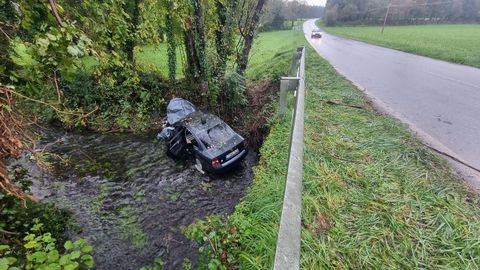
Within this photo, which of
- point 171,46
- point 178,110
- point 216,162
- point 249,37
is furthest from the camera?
point 171,46

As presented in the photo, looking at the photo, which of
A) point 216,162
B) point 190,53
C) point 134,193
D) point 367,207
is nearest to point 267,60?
point 190,53

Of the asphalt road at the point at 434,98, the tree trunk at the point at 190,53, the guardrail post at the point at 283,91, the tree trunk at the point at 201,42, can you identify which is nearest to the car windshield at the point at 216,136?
the guardrail post at the point at 283,91

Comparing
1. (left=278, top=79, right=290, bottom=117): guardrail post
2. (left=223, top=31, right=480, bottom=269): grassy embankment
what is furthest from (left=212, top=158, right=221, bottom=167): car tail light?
(left=278, top=79, right=290, bottom=117): guardrail post

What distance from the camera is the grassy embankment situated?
8.07 feet

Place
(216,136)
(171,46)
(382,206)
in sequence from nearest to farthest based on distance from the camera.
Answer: (382,206) → (216,136) → (171,46)

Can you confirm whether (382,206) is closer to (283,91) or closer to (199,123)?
(283,91)

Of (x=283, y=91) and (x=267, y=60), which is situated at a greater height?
(x=283, y=91)

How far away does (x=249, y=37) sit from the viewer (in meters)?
10.8

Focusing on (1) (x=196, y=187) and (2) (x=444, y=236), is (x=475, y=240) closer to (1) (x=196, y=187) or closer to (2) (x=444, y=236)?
(2) (x=444, y=236)

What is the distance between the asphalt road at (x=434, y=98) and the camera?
201 inches

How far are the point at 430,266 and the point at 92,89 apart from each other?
43.8 feet

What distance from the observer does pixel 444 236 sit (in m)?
2.60

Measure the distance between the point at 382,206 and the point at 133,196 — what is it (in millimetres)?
5858

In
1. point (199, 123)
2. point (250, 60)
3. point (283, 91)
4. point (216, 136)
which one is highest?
point (283, 91)
